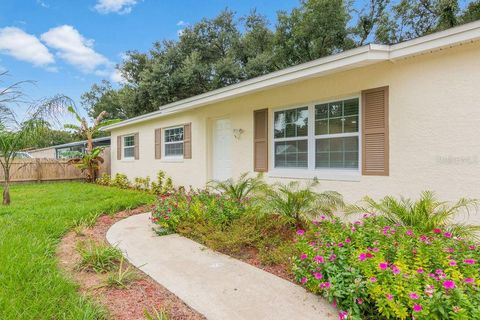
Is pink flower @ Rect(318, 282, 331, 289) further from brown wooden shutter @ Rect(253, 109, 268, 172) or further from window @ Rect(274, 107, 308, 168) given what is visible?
brown wooden shutter @ Rect(253, 109, 268, 172)

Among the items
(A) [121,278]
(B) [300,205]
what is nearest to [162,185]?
(B) [300,205]

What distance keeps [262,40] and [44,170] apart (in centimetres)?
1390

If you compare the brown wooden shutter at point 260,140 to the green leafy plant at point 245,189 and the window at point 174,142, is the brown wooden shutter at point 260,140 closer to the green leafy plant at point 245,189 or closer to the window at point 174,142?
the green leafy plant at point 245,189

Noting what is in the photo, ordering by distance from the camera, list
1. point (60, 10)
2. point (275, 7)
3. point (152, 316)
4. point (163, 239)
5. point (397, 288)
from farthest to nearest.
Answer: point (275, 7) < point (60, 10) < point (163, 239) < point (152, 316) < point (397, 288)

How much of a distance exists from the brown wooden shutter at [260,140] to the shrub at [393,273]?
3747mm

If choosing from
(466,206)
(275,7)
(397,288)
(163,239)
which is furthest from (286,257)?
(275,7)

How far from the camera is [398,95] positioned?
487 cm

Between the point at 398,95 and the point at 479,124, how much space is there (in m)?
1.19

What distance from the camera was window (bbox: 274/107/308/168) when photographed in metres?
6.36

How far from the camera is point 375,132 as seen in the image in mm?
5102

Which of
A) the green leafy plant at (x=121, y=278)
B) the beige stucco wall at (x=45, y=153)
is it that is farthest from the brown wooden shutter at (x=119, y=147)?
the beige stucco wall at (x=45, y=153)

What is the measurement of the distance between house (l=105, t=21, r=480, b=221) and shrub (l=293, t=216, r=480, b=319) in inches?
58.9

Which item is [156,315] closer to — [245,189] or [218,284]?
[218,284]

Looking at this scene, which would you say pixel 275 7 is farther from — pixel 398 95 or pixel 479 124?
pixel 479 124
